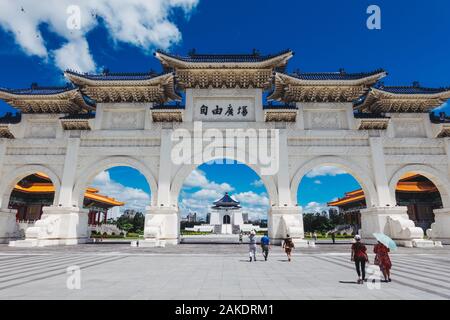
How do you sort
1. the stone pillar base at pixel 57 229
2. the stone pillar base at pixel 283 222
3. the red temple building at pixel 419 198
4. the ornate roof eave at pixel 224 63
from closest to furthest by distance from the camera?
1. the stone pillar base at pixel 57 229
2. the stone pillar base at pixel 283 222
3. the ornate roof eave at pixel 224 63
4. the red temple building at pixel 419 198

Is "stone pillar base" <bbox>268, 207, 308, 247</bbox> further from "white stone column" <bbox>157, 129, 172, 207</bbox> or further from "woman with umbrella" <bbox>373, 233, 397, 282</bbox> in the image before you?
"woman with umbrella" <bbox>373, 233, 397, 282</bbox>

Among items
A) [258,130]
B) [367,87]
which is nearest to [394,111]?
[367,87]

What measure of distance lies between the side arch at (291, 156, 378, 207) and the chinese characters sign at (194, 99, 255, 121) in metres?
4.70

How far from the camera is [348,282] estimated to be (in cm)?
619

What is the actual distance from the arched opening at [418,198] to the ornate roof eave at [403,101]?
34.7ft

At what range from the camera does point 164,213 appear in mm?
16953

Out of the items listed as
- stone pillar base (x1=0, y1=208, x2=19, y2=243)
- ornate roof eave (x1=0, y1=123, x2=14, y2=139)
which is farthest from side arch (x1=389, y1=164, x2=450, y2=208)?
ornate roof eave (x1=0, y1=123, x2=14, y2=139)

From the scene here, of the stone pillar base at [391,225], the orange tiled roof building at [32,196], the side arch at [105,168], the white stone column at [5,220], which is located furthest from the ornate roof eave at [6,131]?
the stone pillar base at [391,225]

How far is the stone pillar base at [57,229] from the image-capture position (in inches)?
625

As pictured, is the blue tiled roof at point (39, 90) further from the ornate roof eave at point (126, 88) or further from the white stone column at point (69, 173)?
the white stone column at point (69, 173)

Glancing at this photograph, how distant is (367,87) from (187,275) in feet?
57.7

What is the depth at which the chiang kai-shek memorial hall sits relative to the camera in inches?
690
